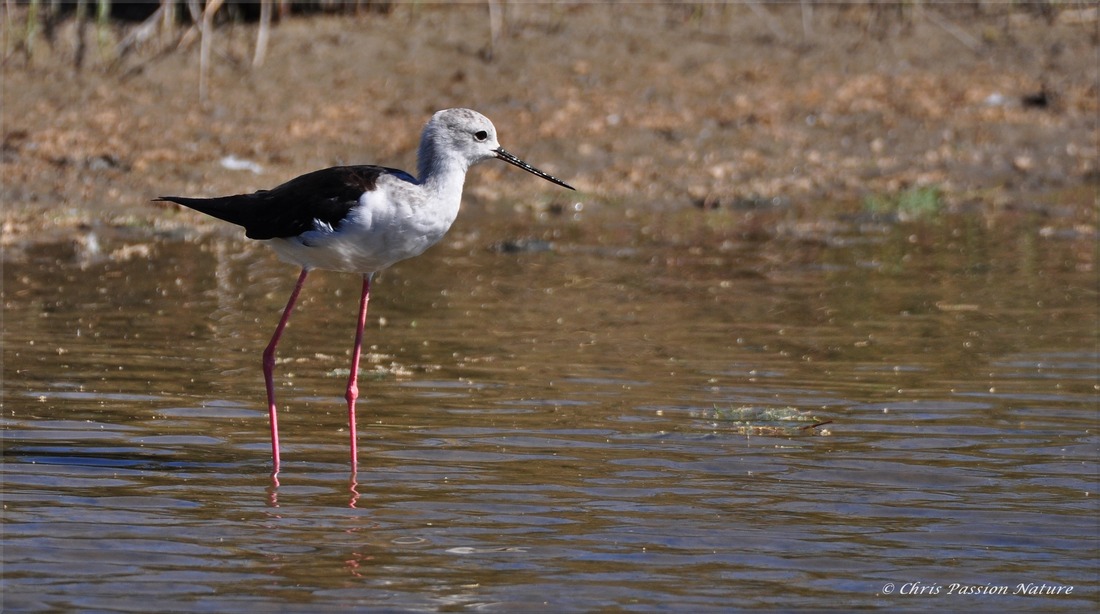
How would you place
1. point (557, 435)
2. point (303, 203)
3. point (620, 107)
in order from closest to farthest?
point (303, 203), point (557, 435), point (620, 107)

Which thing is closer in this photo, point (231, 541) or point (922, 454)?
point (231, 541)

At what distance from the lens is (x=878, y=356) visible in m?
8.34

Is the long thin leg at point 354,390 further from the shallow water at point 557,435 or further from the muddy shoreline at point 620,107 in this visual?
the muddy shoreline at point 620,107

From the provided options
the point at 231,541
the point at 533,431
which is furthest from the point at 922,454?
the point at 231,541

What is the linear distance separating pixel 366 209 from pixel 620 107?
29.2 ft

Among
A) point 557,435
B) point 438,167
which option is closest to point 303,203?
point 438,167

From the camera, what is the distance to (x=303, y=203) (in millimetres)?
6504

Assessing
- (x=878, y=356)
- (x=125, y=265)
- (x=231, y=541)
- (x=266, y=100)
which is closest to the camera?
(x=231, y=541)

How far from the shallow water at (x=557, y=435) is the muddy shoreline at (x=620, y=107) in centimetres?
221

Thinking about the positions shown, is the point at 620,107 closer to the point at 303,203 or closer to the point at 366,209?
the point at 303,203

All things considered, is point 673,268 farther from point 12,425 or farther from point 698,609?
point 698,609

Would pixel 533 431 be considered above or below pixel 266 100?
below

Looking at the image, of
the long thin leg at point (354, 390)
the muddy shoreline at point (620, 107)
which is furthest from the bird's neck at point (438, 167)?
the muddy shoreline at point (620, 107)

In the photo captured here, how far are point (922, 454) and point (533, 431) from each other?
163cm
